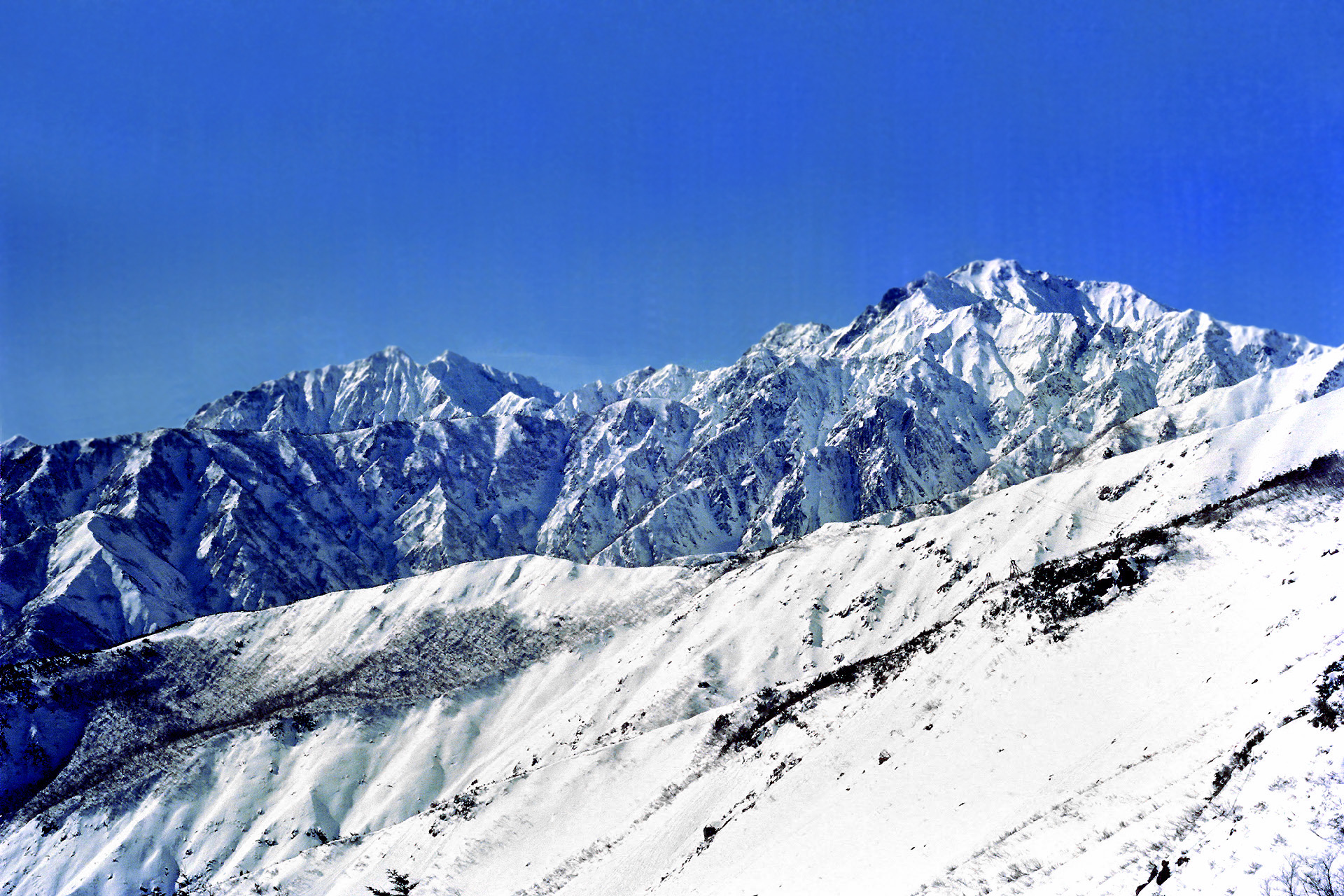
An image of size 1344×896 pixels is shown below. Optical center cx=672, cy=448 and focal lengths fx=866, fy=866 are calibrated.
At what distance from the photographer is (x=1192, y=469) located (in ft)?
301

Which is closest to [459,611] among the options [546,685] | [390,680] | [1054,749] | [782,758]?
[390,680]

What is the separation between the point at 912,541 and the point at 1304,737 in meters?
80.4

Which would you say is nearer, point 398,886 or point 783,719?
point 398,886

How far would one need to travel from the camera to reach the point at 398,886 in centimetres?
4838

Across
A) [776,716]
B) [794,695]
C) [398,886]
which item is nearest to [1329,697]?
[776,716]

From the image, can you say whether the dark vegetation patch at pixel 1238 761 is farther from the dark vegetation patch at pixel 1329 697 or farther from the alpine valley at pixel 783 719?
the dark vegetation patch at pixel 1329 697

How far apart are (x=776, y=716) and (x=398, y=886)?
23.8 m

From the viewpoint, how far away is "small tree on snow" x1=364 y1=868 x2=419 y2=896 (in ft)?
155

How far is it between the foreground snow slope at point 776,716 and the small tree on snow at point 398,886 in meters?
0.69

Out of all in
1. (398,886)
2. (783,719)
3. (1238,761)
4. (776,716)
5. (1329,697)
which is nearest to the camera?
(1329,697)

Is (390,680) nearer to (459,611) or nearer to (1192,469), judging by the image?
(459,611)

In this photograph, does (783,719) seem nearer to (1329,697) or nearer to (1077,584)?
(1077,584)

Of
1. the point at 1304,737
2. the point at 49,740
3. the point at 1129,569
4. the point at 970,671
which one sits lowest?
the point at 1304,737

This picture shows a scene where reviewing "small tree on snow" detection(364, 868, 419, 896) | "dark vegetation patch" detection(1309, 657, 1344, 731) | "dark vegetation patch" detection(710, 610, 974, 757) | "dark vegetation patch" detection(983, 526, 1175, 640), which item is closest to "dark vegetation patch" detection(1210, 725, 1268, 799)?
"dark vegetation patch" detection(1309, 657, 1344, 731)
